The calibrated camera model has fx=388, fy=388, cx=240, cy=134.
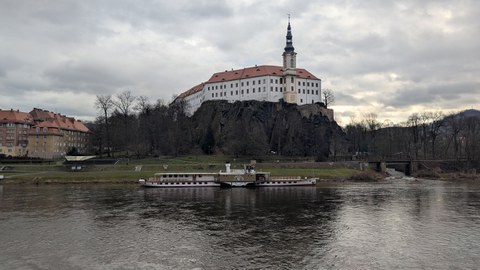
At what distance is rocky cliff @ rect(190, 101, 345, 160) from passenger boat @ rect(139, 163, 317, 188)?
2802 cm

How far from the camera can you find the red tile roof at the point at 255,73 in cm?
12200

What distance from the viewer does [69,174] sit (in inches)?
2803

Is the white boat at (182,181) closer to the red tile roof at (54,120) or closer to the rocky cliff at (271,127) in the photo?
the rocky cliff at (271,127)

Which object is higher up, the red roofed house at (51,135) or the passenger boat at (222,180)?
the red roofed house at (51,135)

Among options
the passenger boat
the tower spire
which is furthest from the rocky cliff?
the passenger boat

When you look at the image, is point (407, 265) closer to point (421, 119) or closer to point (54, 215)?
point (54, 215)

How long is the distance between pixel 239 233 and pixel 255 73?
99108mm

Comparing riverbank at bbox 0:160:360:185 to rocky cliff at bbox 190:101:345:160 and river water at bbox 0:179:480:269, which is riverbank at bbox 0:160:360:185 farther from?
river water at bbox 0:179:480:269

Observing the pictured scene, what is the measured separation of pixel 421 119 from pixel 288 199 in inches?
3276

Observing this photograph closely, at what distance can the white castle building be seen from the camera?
119875 millimetres

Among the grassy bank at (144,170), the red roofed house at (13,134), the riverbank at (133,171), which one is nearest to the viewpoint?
the riverbank at (133,171)

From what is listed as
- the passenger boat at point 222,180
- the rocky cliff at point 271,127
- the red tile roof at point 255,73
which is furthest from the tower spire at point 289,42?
the passenger boat at point 222,180

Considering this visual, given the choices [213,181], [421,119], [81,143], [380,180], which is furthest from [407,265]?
[81,143]

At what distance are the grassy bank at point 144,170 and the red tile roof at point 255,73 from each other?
40.7m
